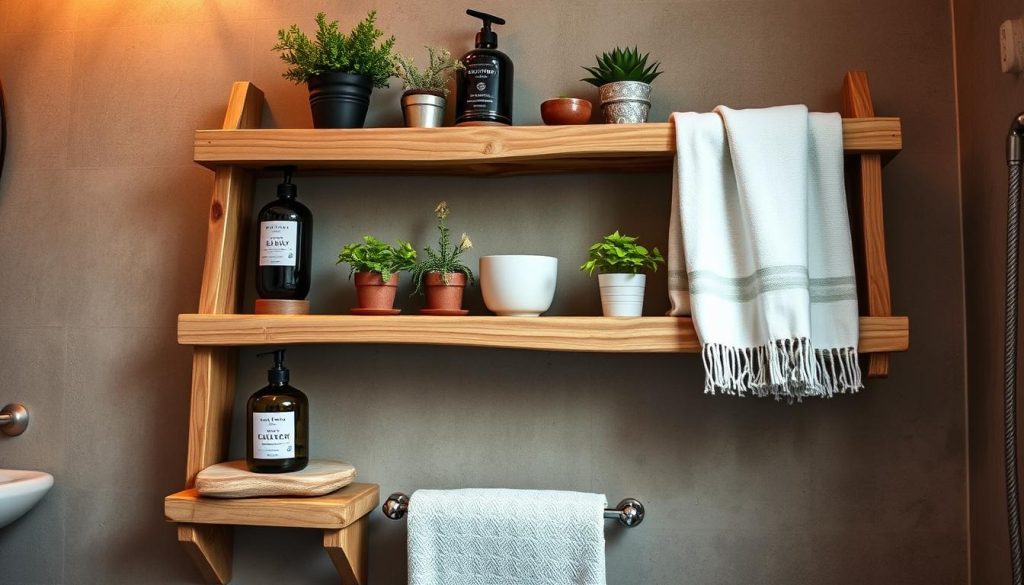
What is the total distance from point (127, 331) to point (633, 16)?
3.18 ft

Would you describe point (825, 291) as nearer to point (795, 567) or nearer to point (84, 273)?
point (795, 567)

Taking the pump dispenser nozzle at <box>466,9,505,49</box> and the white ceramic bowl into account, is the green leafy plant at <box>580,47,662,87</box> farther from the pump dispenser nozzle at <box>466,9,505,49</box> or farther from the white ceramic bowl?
the white ceramic bowl

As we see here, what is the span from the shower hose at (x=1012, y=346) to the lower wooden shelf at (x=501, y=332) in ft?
0.40

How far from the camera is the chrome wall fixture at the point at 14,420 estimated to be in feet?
4.40

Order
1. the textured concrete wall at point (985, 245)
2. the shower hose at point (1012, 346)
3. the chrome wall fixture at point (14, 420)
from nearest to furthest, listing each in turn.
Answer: the shower hose at point (1012, 346) → the textured concrete wall at point (985, 245) → the chrome wall fixture at point (14, 420)

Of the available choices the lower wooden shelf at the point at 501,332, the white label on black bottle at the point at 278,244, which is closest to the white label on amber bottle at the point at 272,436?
the lower wooden shelf at the point at 501,332

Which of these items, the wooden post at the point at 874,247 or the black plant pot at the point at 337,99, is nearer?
the wooden post at the point at 874,247

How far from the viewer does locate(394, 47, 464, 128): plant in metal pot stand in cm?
122

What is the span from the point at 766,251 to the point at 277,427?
715 mm

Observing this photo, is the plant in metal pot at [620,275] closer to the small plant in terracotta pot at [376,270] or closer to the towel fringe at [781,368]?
the towel fringe at [781,368]

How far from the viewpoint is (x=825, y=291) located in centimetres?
109

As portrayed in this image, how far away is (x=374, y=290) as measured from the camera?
3.89 ft

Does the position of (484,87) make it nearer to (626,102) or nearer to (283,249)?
(626,102)

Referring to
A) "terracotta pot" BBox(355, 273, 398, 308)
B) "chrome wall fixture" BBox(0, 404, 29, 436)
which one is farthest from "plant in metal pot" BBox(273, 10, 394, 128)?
"chrome wall fixture" BBox(0, 404, 29, 436)
